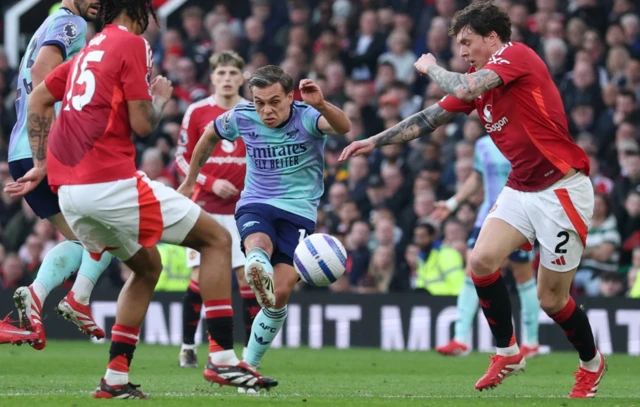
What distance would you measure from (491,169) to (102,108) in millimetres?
6295

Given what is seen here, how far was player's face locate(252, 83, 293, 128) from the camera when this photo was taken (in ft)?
28.4

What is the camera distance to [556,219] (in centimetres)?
806

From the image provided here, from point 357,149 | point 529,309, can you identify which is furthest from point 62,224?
point 529,309

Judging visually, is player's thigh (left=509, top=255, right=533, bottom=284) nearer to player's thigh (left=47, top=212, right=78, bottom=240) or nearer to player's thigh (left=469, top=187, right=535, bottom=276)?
player's thigh (left=469, top=187, right=535, bottom=276)

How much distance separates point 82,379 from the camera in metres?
9.32

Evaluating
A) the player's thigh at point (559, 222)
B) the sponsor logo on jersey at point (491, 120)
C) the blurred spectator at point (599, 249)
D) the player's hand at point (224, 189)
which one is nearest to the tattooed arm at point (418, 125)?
the sponsor logo on jersey at point (491, 120)

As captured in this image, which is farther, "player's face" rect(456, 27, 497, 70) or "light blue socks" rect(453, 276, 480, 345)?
"light blue socks" rect(453, 276, 480, 345)

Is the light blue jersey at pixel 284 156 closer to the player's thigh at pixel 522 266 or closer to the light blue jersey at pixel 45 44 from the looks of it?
the light blue jersey at pixel 45 44

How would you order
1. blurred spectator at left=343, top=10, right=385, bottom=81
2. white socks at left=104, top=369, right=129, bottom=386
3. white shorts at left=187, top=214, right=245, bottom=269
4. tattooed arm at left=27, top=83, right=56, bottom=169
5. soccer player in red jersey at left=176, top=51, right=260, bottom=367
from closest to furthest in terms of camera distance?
1. white socks at left=104, top=369, right=129, bottom=386
2. tattooed arm at left=27, top=83, right=56, bottom=169
3. soccer player in red jersey at left=176, top=51, right=260, bottom=367
4. white shorts at left=187, top=214, right=245, bottom=269
5. blurred spectator at left=343, top=10, right=385, bottom=81

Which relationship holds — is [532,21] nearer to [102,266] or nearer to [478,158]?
[478,158]

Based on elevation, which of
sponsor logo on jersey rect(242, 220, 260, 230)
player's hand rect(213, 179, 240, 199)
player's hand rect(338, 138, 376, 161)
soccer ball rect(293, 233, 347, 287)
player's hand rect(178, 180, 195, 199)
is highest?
player's hand rect(338, 138, 376, 161)

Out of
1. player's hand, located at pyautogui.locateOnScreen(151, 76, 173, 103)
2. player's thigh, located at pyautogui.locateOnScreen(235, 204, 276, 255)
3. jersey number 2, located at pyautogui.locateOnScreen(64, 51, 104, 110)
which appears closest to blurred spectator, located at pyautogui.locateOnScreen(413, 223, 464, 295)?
player's thigh, located at pyautogui.locateOnScreen(235, 204, 276, 255)

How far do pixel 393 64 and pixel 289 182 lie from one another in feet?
28.3

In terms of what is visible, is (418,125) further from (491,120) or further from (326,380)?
(326,380)
